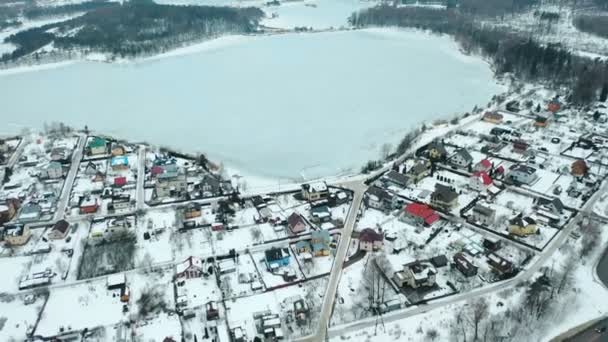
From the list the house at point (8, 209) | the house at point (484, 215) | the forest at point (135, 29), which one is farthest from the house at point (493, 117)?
the forest at point (135, 29)

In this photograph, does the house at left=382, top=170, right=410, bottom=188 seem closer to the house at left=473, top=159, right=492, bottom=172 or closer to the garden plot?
the house at left=473, top=159, right=492, bottom=172

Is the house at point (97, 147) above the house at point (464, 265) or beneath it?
above

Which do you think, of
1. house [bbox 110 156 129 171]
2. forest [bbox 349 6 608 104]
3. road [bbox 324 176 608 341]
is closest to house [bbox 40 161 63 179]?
house [bbox 110 156 129 171]

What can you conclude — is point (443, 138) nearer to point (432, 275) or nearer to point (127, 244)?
point (432, 275)

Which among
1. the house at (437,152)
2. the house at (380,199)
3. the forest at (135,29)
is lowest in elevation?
the house at (380,199)

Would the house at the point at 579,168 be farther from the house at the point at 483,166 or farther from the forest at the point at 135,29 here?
the forest at the point at 135,29
